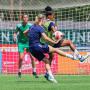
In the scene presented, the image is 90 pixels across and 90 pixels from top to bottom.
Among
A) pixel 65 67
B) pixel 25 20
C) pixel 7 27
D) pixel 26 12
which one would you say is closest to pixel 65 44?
pixel 25 20

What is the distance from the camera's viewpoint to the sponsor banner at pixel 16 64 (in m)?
21.9

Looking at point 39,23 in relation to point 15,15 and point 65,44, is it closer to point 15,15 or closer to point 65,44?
point 65,44

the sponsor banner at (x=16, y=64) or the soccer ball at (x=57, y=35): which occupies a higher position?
the soccer ball at (x=57, y=35)

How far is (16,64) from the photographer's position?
22.2m

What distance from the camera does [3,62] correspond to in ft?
72.9

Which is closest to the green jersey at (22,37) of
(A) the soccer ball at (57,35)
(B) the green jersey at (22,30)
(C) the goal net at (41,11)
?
(B) the green jersey at (22,30)

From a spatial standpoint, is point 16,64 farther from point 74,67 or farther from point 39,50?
point 39,50

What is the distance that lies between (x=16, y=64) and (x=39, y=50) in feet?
23.9

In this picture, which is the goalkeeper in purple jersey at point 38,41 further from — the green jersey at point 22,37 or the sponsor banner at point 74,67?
the sponsor banner at point 74,67

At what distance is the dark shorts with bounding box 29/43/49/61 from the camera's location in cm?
1488

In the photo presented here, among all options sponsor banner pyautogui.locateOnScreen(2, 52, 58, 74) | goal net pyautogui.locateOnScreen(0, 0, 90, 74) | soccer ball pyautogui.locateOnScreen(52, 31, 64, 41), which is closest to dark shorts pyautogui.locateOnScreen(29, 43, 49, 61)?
soccer ball pyautogui.locateOnScreen(52, 31, 64, 41)

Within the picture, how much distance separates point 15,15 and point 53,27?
8.18 metres

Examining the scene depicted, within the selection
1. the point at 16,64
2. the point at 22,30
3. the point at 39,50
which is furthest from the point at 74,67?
the point at 39,50

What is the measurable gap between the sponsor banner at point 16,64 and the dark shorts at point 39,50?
6.53 m
